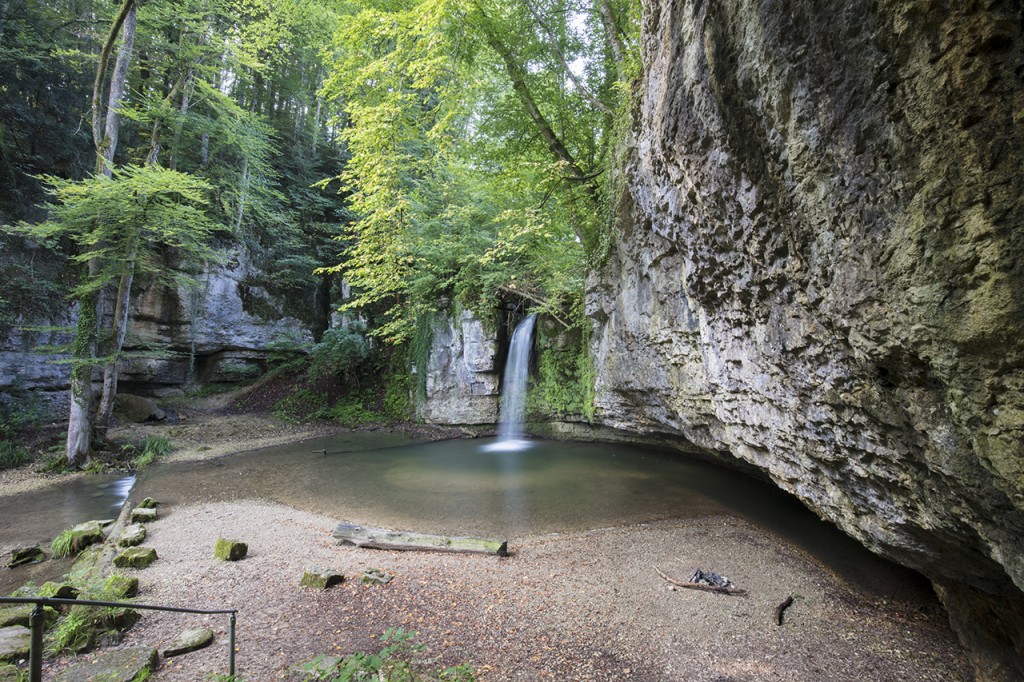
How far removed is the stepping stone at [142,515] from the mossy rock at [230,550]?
7.59ft

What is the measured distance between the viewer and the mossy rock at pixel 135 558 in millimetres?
5504

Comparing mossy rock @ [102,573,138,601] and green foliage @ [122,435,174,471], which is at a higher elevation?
mossy rock @ [102,573,138,601]

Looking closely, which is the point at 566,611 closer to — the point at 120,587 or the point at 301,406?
the point at 120,587

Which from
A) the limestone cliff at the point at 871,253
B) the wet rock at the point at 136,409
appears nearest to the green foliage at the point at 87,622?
the limestone cliff at the point at 871,253

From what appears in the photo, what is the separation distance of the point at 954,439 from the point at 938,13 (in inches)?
76.1

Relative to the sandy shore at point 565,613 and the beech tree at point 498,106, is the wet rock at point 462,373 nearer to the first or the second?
the beech tree at point 498,106

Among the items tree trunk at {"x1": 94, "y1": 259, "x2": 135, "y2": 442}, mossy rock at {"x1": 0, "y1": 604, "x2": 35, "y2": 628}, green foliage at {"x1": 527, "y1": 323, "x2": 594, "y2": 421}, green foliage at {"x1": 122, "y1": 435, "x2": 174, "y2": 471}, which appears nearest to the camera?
mossy rock at {"x1": 0, "y1": 604, "x2": 35, "y2": 628}

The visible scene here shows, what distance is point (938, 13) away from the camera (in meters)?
1.84

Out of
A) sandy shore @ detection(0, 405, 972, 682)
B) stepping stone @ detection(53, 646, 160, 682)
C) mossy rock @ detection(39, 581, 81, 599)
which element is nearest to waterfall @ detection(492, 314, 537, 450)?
sandy shore @ detection(0, 405, 972, 682)

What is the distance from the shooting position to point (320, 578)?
5172 millimetres

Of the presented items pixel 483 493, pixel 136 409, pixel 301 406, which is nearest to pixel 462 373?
pixel 483 493

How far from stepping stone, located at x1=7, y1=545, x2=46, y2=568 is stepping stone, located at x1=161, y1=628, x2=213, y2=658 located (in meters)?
3.59

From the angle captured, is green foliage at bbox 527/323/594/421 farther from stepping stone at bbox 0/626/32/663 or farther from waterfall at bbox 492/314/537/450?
stepping stone at bbox 0/626/32/663

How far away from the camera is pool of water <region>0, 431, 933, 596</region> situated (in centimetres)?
709
